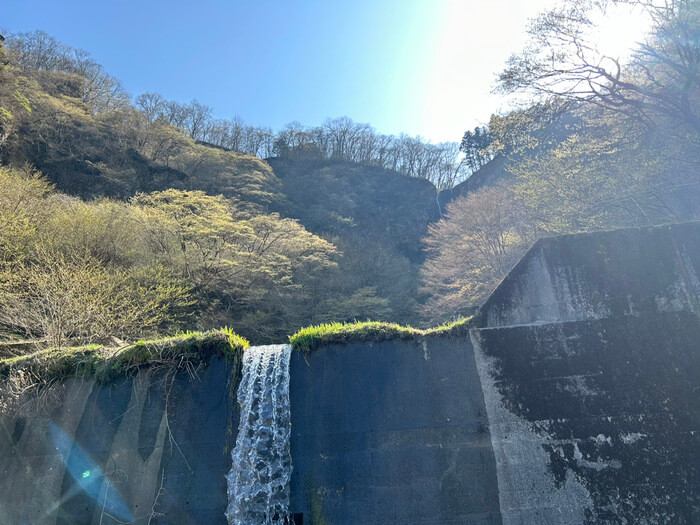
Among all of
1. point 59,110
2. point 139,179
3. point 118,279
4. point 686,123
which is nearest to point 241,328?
point 118,279

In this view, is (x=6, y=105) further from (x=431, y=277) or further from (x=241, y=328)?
(x=431, y=277)

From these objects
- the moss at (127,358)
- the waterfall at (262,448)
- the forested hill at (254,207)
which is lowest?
the waterfall at (262,448)

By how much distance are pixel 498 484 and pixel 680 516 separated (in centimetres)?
223

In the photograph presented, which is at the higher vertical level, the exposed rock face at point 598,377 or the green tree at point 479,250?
the green tree at point 479,250

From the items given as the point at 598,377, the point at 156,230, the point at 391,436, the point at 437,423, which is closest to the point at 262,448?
the point at 391,436

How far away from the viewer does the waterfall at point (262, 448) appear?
5.18 meters

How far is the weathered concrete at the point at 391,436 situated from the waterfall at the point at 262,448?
0.15 meters

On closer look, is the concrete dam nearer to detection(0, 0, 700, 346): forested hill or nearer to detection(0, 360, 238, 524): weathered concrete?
detection(0, 360, 238, 524): weathered concrete

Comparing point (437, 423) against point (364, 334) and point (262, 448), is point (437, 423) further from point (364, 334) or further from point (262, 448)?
point (262, 448)

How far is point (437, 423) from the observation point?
18.4 feet

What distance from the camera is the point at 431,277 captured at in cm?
2547

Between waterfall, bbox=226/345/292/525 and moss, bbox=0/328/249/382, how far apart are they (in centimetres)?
58

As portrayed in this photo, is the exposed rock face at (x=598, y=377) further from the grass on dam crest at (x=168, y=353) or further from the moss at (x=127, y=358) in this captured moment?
the moss at (x=127, y=358)

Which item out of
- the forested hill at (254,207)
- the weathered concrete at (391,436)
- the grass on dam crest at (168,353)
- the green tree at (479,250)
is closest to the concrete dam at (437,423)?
the weathered concrete at (391,436)
